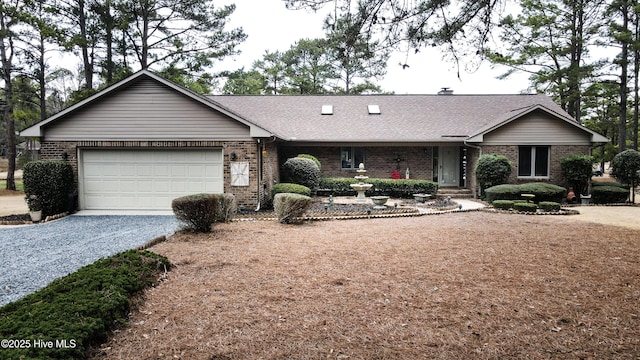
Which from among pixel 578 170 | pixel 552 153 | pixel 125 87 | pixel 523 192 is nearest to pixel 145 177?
pixel 125 87

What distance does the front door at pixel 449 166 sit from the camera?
19125 millimetres

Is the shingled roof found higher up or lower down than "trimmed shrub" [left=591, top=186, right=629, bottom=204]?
higher up

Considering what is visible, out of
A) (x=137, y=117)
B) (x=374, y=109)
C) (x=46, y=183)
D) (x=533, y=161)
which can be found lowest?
(x=46, y=183)

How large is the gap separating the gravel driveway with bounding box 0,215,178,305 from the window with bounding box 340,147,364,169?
9439 mm

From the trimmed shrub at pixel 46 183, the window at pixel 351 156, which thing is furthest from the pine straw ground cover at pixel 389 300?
the window at pixel 351 156

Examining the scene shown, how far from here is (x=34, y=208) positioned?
36.8ft

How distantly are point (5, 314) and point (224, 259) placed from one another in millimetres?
3083

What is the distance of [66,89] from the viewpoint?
1852 inches

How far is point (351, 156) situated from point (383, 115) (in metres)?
3.31

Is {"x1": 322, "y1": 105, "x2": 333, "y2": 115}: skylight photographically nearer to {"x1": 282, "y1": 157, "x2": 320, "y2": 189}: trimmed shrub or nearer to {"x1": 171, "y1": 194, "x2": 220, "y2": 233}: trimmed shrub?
{"x1": 282, "y1": 157, "x2": 320, "y2": 189}: trimmed shrub

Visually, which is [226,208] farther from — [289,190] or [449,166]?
[449,166]

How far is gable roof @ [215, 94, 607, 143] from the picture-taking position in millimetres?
18062

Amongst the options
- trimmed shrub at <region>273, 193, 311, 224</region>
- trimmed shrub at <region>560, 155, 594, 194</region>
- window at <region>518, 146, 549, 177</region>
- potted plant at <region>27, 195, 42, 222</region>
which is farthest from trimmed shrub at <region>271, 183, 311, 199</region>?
trimmed shrub at <region>560, 155, 594, 194</region>

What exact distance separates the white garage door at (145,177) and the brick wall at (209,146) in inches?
10.2
